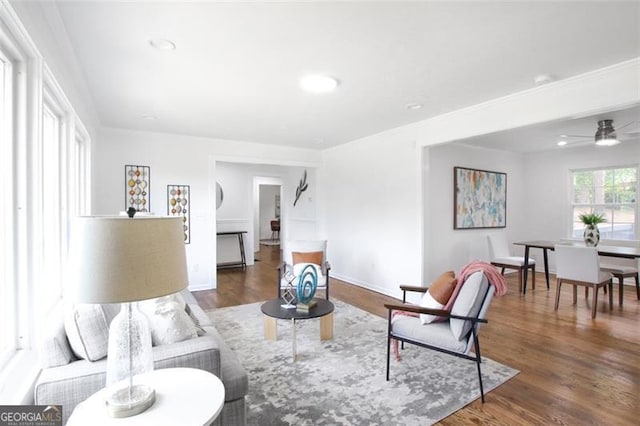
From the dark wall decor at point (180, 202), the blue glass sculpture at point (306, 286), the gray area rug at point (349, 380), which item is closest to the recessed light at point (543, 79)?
the gray area rug at point (349, 380)

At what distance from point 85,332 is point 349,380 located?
1752 millimetres

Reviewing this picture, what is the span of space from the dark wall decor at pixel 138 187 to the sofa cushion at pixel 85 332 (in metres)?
3.56

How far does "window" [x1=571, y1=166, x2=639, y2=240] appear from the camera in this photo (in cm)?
552

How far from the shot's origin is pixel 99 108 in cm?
372

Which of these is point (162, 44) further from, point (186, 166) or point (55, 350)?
point (186, 166)

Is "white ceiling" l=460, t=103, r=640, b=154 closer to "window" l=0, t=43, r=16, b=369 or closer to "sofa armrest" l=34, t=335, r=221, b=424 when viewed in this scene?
"sofa armrest" l=34, t=335, r=221, b=424

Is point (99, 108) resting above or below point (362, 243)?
above

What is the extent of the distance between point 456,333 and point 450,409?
18.6 inches

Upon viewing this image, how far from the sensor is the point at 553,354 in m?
2.90

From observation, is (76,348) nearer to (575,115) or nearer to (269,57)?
(269,57)

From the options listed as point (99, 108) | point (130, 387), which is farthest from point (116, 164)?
point (130, 387)

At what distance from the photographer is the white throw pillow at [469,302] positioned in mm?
2264

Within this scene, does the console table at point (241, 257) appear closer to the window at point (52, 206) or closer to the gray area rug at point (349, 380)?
the gray area rug at point (349, 380)

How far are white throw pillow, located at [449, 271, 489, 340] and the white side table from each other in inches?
66.1
